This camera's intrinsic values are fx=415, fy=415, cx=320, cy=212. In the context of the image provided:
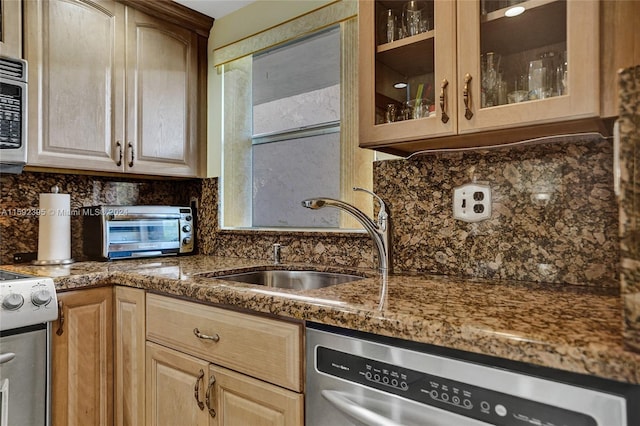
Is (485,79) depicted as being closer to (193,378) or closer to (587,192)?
(587,192)

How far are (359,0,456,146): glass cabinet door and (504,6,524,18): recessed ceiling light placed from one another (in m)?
0.14

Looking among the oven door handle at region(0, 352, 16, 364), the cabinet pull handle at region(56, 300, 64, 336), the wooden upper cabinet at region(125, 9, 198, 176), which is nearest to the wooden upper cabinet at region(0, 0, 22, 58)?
the wooden upper cabinet at region(125, 9, 198, 176)

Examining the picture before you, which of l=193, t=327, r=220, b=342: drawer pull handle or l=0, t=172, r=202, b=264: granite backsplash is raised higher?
l=0, t=172, r=202, b=264: granite backsplash

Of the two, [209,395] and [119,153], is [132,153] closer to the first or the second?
[119,153]

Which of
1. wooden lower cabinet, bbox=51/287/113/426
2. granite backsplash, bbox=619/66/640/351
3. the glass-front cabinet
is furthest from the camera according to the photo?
wooden lower cabinet, bbox=51/287/113/426

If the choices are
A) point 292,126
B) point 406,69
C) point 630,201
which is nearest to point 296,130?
point 292,126

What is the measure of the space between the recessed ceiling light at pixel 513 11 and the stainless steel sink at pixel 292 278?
0.99m

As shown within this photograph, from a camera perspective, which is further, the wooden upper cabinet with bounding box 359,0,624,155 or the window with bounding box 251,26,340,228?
the window with bounding box 251,26,340,228

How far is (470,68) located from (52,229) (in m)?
1.81

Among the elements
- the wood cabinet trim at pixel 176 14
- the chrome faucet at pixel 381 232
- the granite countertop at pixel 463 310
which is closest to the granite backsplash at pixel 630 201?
the granite countertop at pixel 463 310

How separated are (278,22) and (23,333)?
5.46 ft

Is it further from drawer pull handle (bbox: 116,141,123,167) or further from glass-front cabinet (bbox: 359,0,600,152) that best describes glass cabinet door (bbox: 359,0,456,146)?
drawer pull handle (bbox: 116,141,123,167)

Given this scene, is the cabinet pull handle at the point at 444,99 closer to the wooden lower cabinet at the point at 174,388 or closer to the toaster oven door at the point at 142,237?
the wooden lower cabinet at the point at 174,388

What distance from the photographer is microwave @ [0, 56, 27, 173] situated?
5.18 feet
